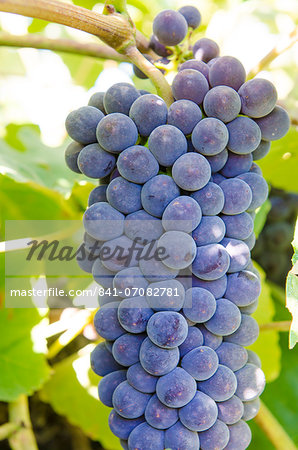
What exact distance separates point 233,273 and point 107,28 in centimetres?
40

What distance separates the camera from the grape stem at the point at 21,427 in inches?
33.6

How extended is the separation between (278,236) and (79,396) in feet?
2.33

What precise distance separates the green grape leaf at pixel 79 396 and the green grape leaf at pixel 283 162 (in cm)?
59

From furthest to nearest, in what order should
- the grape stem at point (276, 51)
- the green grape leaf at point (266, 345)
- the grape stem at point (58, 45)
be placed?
the green grape leaf at point (266, 345), the grape stem at point (58, 45), the grape stem at point (276, 51)

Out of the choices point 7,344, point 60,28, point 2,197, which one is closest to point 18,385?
point 7,344

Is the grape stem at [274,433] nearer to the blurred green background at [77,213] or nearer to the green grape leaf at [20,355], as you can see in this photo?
the blurred green background at [77,213]

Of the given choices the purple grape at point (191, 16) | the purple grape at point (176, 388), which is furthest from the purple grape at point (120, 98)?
the purple grape at point (176, 388)

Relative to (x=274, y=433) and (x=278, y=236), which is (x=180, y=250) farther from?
(x=278, y=236)

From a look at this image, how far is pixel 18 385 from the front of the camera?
3.03 ft

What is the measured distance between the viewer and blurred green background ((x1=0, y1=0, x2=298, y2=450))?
97 cm

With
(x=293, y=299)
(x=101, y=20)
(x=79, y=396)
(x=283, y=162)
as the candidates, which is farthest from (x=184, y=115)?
(x=79, y=396)

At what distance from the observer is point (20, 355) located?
98 cm

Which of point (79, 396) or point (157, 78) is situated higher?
point (157, 78)

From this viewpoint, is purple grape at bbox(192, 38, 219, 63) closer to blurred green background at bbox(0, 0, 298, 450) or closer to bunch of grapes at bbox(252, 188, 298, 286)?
blurred green background at bbox(0, 0, 298, 450)
